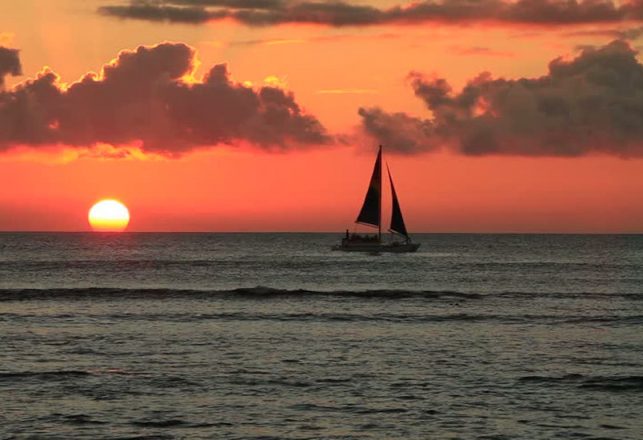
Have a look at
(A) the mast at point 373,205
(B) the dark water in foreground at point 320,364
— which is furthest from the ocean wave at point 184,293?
(A) the mast at point 373,205

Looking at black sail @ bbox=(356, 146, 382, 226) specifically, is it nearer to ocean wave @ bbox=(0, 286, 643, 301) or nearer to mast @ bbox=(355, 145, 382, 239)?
mast @ bbox=(355, 145, 382, 239)

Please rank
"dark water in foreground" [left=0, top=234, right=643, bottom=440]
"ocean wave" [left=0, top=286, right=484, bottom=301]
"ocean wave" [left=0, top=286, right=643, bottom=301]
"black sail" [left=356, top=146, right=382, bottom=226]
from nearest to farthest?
1. "dark water in foreground" [left=0, top=234, right=643, bottom=440]
2. "ocean wave" [left=0, top=286, right=484, bottom=301]
3. "ocean wave" [left=0, top=286, right=643, bottom=301]
4. "black sail" [left=356, top=146, right=382, bottom=226]

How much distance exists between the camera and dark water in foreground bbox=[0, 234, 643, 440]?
2709 centimetres

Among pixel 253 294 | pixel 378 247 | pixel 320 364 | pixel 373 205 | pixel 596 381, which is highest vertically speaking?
pixel 373 205

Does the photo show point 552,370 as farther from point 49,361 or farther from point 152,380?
point 49,361

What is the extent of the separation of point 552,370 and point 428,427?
34.0 ft

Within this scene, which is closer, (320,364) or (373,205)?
(320,364)

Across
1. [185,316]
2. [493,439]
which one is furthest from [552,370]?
[185,316]

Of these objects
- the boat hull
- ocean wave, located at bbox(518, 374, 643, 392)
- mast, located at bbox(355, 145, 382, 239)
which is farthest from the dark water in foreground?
the boat hull

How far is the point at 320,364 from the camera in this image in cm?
3634

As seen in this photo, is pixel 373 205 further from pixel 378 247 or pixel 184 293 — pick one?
pixel 184 293

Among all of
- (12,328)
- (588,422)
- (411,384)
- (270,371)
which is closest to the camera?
(588,422)

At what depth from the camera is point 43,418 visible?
89.9 feet

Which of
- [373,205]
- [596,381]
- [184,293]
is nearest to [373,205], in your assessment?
[373,205]
